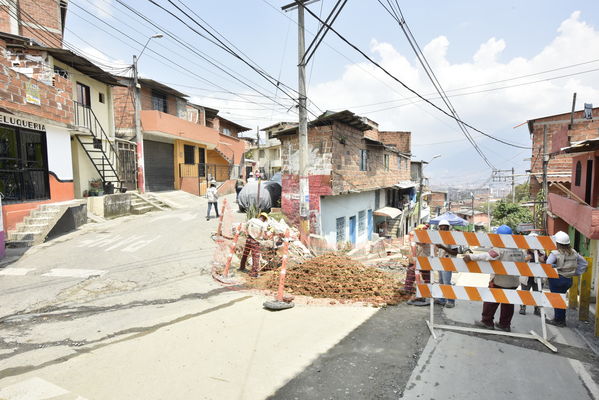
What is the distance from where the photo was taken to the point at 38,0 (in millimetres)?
20047

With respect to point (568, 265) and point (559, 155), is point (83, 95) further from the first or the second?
point (559, 155)

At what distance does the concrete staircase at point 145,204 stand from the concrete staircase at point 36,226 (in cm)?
417

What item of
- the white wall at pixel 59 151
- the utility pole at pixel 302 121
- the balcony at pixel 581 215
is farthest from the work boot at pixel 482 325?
the white wall at pixel 59 151

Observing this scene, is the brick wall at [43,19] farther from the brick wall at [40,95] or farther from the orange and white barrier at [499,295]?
the orange and white barrier at [499,295]

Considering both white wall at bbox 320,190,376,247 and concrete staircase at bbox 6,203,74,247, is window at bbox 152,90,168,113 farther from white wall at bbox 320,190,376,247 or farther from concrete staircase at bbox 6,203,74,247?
white wall at bbox 320,190,376,247

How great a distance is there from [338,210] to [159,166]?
13556 mm

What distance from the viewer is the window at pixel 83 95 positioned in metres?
16.1

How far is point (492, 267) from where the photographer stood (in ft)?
15.1

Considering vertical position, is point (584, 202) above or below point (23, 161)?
below

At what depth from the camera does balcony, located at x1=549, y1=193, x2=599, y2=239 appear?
6.19 m

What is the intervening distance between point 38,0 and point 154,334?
2589cm

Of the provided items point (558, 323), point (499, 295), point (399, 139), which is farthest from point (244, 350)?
point (399, 139)

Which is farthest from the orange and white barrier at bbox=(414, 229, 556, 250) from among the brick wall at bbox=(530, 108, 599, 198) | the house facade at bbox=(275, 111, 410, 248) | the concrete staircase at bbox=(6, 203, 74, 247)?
the brick wall at bbox=(530, 108, 599, 198)

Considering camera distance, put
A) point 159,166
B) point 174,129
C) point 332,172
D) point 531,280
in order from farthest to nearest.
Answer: point 159,166, point 174,129, point 332,172, point 531,280
